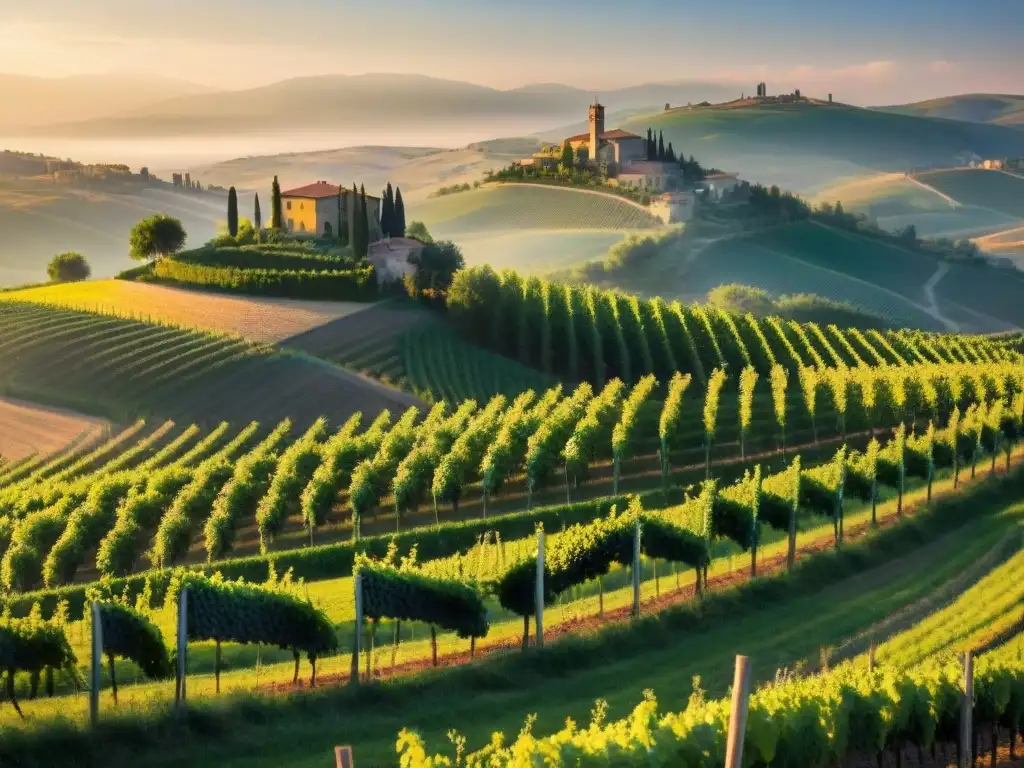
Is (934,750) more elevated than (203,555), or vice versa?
(934,750)

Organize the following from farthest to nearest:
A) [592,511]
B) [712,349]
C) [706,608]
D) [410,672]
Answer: [712,349] < [592,511] < [706,608] < [410,672]

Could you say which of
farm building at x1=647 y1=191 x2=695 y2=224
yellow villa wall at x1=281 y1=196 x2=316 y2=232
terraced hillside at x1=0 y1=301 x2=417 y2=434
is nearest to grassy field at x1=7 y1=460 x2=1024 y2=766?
terraced hillside at x1=0 y1=301 x2=417 y2=434

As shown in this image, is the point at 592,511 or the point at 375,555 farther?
the point at 592,511

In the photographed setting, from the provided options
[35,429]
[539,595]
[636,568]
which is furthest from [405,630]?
[35,429]

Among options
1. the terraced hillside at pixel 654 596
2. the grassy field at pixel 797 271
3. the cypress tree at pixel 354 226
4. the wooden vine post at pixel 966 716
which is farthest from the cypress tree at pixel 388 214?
the wooden vine post at pixel 966 716

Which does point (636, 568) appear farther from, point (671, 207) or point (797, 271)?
point (797, 271)

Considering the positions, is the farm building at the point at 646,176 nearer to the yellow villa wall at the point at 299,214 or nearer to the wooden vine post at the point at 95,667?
the yellow villa wall at the point at 299,214

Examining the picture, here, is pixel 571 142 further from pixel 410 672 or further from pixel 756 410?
pixel 410 672

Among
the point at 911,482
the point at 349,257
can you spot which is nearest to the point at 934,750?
the point at 911,482
